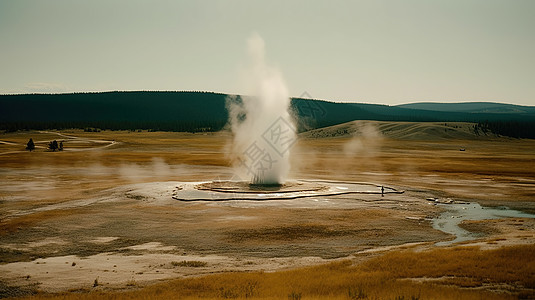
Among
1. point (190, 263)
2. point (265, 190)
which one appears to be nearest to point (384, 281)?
point (190, 263)

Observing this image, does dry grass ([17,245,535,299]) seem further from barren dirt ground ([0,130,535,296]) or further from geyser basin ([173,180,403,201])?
geyser basin ([173,180,403,201])

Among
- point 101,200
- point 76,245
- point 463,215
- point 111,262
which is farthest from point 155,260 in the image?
point 463,215

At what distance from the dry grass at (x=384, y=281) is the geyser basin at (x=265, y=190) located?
1814 centimetres

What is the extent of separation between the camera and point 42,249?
2334cm

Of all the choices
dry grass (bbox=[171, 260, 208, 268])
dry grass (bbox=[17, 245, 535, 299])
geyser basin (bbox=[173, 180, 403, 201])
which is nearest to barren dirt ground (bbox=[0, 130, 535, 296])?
dry grass (bbox=[171, 260, 208, 268])

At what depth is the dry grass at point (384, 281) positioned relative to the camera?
16.3 metres

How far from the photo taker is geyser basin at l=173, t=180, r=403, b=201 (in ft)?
125

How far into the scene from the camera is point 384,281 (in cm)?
1775

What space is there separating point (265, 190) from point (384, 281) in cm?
2402

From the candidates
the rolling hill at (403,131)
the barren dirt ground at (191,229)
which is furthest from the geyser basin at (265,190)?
the rolling hill at (403,131)

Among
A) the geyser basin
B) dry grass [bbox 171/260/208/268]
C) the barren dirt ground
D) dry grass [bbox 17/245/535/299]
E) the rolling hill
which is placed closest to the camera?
dry grass [bbox 17/245/535/299]

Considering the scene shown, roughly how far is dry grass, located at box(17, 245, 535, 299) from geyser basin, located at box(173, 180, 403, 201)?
18138 mm

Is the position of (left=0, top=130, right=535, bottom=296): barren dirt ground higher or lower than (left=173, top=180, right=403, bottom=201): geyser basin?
lower

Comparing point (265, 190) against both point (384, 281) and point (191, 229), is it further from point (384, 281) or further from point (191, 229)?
point (384, 281)
